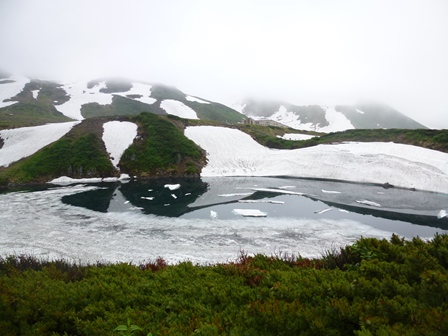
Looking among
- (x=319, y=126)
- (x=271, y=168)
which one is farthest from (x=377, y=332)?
(x=319, y=126)

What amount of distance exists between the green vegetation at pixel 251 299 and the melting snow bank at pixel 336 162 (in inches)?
1266

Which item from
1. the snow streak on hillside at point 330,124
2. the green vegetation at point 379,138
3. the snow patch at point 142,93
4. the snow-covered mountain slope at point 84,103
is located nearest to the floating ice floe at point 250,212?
the green vegetation at point 379,138

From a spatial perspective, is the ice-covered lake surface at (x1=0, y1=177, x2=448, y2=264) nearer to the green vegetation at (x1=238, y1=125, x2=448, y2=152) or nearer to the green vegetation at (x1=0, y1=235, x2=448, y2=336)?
the green vegetation at (x1=0, y1=235, x2=448, y2=336)

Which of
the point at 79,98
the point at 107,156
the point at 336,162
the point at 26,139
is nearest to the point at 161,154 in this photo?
the point at 107,156

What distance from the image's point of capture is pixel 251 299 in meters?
5.16

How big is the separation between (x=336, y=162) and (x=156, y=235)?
3382cm

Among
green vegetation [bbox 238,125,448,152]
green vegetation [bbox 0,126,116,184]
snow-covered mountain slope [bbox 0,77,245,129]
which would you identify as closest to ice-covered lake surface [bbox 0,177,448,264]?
green vegetation [bbox 0,126,116,184]

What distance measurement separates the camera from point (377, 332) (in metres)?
3.25

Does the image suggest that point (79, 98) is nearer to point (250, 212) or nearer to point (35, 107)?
point (35, 107)

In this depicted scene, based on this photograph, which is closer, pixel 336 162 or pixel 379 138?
pixel 336 162

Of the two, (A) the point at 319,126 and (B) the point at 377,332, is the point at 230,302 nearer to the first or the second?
(B) the point at 377,332

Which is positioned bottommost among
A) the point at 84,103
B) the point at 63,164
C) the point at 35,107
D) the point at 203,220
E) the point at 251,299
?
the point at 63,164

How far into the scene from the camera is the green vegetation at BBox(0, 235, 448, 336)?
3.92 metres

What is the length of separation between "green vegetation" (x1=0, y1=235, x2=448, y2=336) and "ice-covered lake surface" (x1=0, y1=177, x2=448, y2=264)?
5.12 m
